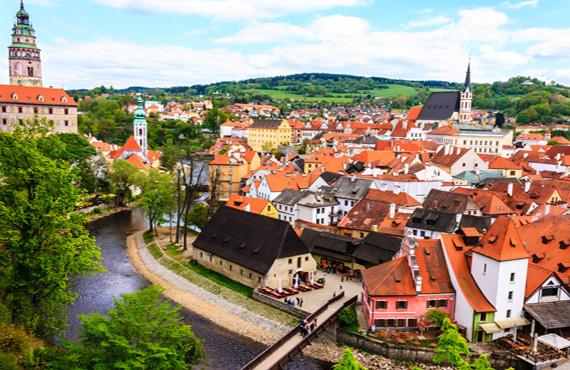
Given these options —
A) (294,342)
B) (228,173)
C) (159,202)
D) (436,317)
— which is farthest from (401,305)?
(228,173)

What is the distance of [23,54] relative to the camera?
97.5 metres

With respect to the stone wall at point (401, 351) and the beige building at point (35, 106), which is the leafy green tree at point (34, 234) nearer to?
the stone wall at point (401, 351)

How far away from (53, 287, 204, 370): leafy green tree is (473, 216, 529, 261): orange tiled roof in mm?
19030

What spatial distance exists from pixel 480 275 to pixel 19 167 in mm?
26230

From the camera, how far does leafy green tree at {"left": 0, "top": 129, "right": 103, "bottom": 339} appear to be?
20750 millimetres

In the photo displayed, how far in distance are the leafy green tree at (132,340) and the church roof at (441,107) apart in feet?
366

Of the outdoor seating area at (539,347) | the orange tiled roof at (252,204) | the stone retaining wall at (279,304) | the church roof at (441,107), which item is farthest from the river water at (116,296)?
the church roof at (441,107)

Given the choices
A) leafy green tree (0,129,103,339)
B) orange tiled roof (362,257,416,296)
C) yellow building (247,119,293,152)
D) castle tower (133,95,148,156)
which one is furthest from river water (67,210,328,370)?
yellow building (247,119,293,152)

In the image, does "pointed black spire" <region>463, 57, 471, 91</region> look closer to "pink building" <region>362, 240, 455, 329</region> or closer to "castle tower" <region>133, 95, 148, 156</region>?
"castle tower" <region>133, 95, 148, 156</region>

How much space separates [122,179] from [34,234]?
51655mm

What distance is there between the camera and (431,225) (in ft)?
142

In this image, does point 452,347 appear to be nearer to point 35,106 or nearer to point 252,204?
point 252,204

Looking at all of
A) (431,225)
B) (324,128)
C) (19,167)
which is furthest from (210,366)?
(324,128)

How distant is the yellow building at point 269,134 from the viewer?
123875 millimetres
